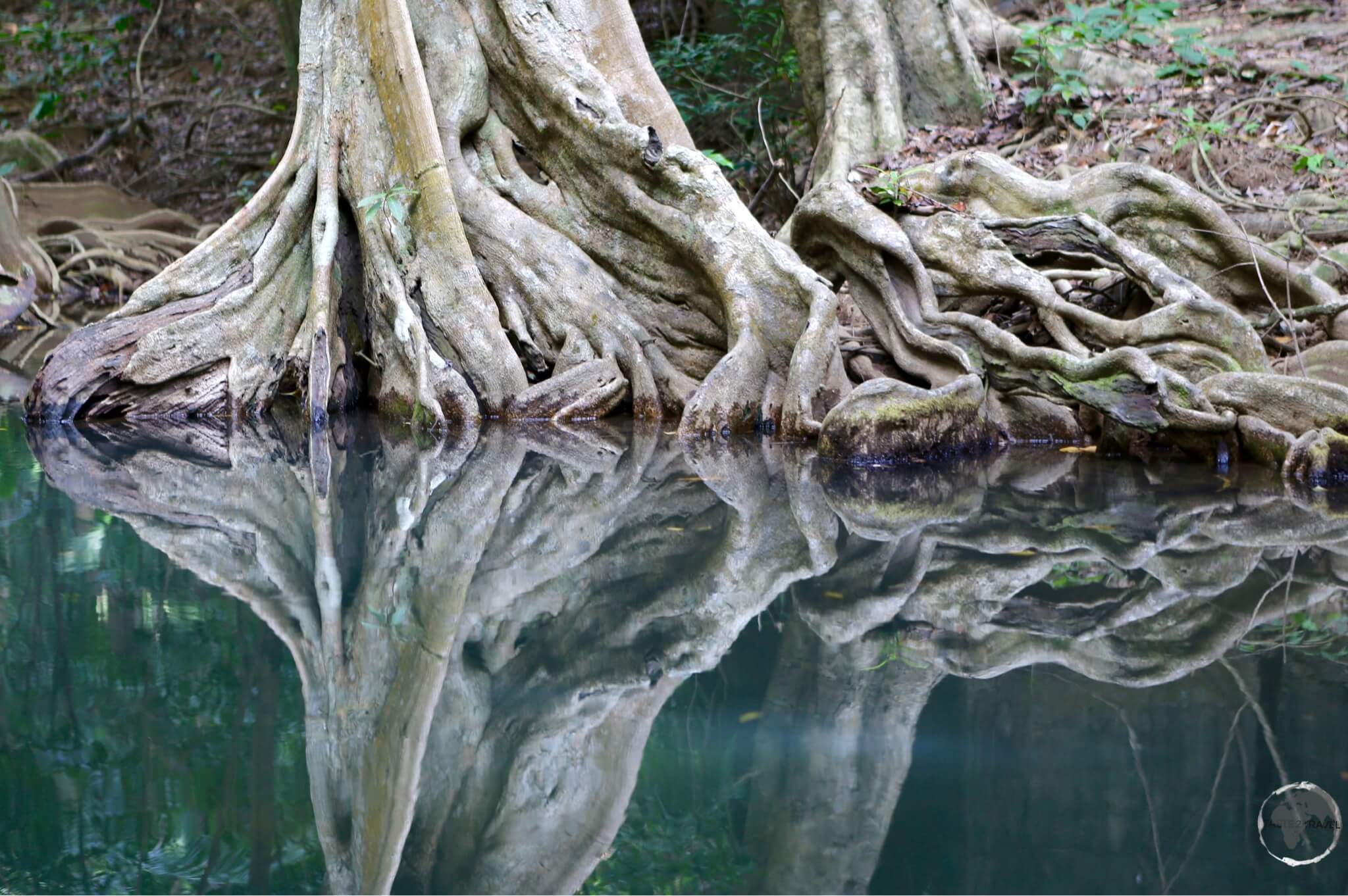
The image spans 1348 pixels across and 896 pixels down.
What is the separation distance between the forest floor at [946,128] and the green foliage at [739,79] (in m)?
0.62

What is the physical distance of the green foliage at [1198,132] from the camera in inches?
326

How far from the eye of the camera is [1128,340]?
20.2 feet

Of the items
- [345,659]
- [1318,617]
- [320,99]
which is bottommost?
[1318,617]

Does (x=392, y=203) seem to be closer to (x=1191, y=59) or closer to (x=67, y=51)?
(x=1191, y=59)

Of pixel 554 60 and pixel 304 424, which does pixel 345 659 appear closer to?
pixel 304 424

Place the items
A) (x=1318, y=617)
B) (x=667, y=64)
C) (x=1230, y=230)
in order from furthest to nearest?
(x=667, y=64)
(x=1230, y=230)
(x=1318, y=617)

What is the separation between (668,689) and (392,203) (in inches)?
207

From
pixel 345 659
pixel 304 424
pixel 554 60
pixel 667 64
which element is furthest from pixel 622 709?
pixel 667 64

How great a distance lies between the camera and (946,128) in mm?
9672

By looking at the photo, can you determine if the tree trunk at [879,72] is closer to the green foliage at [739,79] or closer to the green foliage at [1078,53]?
the green foliage at [1078,53]

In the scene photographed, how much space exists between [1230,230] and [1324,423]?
1.74m

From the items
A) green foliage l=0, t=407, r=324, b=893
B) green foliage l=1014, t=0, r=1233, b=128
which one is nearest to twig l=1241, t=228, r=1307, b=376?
green foliage l=1014, t=0, r=1233, b=128

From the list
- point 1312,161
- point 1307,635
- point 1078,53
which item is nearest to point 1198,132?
point 1312,161

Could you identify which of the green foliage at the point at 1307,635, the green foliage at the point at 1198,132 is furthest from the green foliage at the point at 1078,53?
the green foliage at the point at 1307,635
